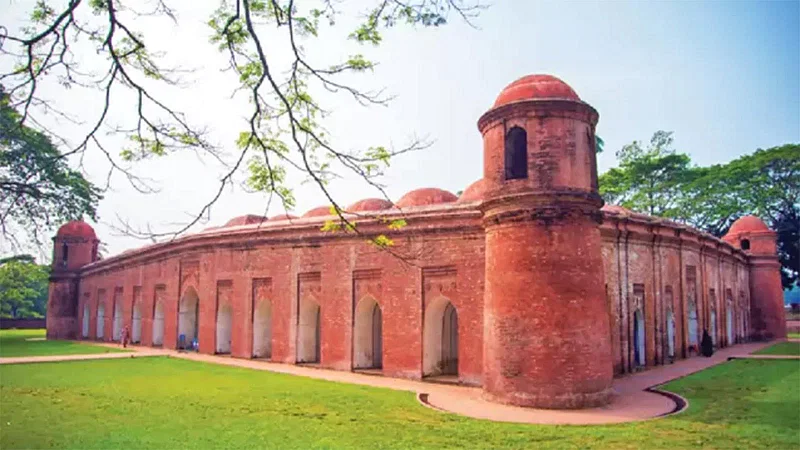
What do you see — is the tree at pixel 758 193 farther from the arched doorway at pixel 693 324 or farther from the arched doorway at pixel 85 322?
the arched doorway at pixel 85 322

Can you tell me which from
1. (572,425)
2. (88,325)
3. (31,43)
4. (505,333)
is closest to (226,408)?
(505,333)

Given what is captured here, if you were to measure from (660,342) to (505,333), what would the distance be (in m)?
8.06

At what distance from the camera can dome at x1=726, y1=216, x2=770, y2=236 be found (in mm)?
28328

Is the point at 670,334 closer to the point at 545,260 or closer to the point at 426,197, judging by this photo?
the point at 426,197

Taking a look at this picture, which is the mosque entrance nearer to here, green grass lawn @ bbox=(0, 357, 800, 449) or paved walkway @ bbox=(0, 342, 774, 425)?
paved walkway @ bbox=(0, 342, 774, 425)

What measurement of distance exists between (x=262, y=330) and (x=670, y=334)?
11.7 m

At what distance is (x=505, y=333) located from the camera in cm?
1071

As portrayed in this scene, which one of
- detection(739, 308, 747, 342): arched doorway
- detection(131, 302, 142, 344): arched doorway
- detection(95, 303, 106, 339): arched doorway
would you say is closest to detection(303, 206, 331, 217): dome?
detection(131, 302, 142, 344): arched doorway

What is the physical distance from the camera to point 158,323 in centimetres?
2320

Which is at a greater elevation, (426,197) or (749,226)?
(749,226)

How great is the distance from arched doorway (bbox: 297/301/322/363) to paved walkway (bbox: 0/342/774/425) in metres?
0.61

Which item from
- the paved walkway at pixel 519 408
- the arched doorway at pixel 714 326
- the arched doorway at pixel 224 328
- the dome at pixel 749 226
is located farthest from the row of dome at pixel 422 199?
the dome at pixel 749 226

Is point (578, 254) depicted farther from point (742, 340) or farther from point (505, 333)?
point (742, 340)

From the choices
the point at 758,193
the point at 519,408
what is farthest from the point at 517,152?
the point at 758,193
